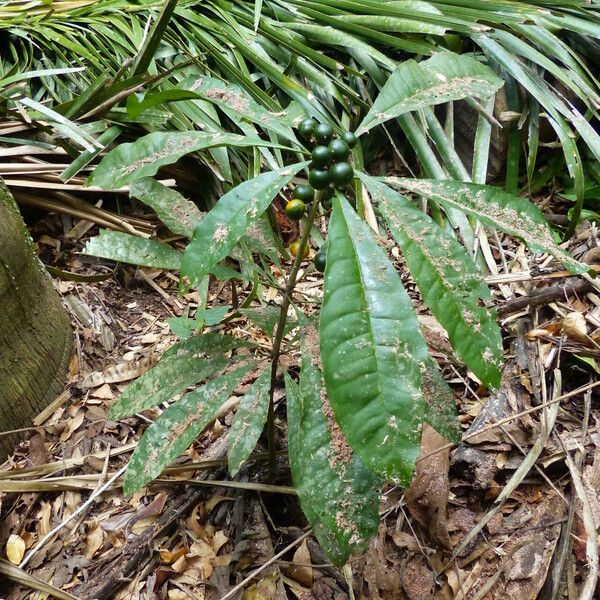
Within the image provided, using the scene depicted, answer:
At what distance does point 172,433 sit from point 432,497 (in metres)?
0.55

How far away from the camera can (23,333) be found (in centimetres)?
140

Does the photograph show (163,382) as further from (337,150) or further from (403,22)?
(403,22)

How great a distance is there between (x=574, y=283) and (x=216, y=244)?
115 centimetres

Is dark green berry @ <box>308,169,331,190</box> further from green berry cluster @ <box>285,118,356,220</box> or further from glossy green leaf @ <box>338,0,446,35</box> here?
glossy green leaf @ <box>338,0,446,35</box>

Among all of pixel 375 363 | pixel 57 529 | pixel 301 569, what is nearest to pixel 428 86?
pixel 375 363

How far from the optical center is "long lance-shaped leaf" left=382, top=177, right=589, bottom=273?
756mm

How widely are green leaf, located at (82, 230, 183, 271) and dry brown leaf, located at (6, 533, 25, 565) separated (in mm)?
701

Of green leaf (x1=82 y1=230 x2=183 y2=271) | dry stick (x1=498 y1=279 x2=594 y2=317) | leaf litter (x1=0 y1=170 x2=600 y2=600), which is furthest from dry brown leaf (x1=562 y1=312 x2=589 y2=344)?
green leaf (x1=82 y1=230 x2=183 y2=271)

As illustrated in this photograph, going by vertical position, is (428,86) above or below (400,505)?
above

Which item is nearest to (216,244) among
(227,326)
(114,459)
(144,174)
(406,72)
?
(144,174)

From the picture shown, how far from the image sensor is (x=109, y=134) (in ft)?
6.02

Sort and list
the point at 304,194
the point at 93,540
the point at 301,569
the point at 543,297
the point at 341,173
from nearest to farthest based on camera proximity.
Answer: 1. the point at 341,173
2. the point at 304,194
3. the point at 301,569
4. the point at 93,540
5. the point at 543,297

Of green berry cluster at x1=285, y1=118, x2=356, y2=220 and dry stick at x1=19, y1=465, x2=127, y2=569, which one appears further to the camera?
dry stick at x1=19, y1=465, x2=127, y2=569

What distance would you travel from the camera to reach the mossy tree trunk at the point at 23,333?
1325 millimetres
